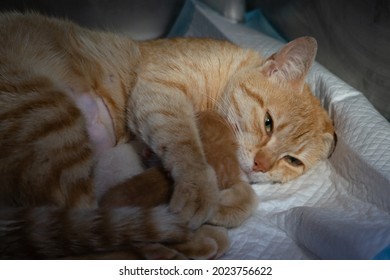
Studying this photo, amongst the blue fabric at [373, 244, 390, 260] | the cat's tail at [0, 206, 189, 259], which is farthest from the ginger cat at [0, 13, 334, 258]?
the blue fabric at [373, 244, 390, 260]

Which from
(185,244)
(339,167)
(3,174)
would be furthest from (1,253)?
(339,167)

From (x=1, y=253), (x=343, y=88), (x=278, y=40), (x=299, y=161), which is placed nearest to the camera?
(x=1, y=253)

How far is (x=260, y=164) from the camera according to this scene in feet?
5.47

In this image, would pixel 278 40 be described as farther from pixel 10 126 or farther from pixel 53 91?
pixel 10 126

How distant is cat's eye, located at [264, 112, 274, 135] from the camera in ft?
5.65

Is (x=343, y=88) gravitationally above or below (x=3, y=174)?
above

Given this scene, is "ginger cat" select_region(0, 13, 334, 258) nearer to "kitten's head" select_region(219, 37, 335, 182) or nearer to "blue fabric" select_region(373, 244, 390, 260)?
"kitten's head" select_region(219, 37, 335, 182)

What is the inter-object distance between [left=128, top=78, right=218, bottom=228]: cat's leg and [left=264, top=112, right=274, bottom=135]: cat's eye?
1.00 feet

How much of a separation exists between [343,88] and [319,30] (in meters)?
0.48

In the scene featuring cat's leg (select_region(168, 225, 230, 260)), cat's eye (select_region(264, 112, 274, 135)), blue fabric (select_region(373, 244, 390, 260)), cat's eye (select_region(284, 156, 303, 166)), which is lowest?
cat's leg (select_region(168, 225, 230, 260))

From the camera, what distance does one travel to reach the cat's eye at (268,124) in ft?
5.65

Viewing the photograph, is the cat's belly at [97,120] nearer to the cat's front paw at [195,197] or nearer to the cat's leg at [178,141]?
the cat's leg at [178,141]

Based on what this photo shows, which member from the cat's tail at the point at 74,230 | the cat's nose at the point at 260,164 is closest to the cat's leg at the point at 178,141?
the cat's tail at the point at 74,230

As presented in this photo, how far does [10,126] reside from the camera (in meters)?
1.36
